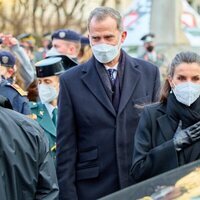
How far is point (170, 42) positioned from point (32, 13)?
21.2 meters

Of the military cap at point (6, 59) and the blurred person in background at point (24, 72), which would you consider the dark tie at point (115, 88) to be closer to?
the military cap at point (6, 59)

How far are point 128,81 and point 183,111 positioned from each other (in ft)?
2.92

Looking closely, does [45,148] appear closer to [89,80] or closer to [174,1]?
[89,80]

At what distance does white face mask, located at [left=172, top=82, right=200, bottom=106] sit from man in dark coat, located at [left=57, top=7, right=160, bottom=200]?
0.70 m

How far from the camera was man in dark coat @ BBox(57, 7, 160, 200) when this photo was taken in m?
5.32

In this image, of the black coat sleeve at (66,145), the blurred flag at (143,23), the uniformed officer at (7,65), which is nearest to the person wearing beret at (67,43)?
the uniformed officer at (7,65)

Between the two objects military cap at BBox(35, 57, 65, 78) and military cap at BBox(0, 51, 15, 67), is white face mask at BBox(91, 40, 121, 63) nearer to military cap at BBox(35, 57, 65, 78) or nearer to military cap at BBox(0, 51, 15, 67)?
military cap at BBox(35, 57, 65, 78)

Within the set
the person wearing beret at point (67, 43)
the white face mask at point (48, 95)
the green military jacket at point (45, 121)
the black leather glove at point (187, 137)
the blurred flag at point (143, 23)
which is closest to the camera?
the black leather glove at point (187, 137)

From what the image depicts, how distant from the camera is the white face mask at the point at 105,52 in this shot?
17.5 ft

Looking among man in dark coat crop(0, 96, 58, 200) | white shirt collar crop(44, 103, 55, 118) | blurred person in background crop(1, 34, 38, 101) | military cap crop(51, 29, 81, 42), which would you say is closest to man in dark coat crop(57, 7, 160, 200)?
white shirt collar crop(44, 103, 55, 118)

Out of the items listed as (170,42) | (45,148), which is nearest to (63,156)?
(45,148)

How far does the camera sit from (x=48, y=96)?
6762 millimetres

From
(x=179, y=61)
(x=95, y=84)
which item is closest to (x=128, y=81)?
(x=95, y=84)

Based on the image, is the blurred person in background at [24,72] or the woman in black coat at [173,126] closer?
the woman in black coat at [173,126]
